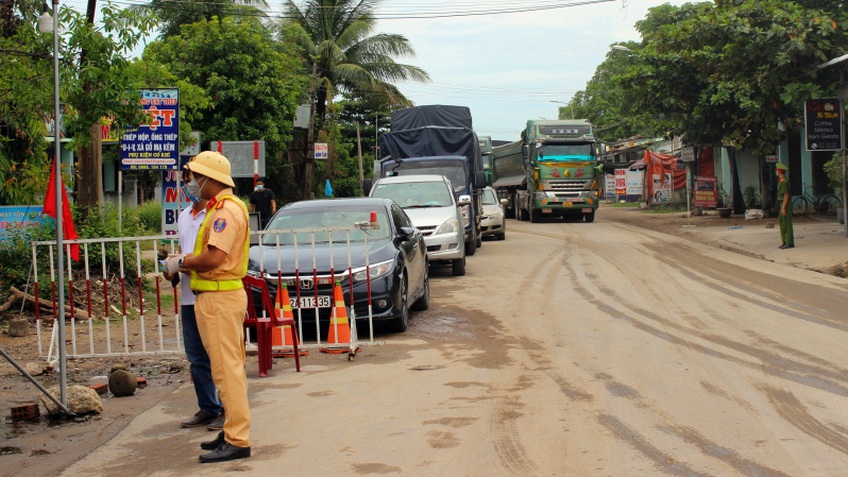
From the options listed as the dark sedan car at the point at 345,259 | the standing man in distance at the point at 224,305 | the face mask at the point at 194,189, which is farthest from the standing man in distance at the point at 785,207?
the standing man in distance at the point at 224,305

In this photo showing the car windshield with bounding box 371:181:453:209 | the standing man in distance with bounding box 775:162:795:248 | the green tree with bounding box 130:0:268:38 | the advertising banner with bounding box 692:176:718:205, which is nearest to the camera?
the car windshield with bounding box 371:181:453:209

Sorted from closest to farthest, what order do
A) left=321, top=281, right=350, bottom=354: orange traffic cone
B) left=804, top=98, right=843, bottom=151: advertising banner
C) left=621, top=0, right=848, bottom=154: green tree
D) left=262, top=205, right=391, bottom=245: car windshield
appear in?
left=321, top=281, right=350, bottom=354: orange traffic cone, left=262, top=205, right=391, bottom=245: car windshield, left=621, top=0, right=848, bottom=154: green tree, left=804, top=98, right=843, bottom=151: advertising banner

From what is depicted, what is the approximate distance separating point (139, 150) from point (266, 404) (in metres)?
8.71

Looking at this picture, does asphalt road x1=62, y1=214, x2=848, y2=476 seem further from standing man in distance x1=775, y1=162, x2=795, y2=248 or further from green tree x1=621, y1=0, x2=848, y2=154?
green tree x1=621, y1=0, x2=848, y2=154

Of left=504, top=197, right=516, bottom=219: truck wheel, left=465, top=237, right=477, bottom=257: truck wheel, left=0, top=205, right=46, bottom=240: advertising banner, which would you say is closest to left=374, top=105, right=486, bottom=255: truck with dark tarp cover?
left=465, top=237, right=477, bottom=257: truck wheel

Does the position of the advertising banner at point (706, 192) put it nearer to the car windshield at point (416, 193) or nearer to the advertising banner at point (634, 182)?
the car windshield at point (416, 193)

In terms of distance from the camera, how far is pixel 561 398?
7484mm

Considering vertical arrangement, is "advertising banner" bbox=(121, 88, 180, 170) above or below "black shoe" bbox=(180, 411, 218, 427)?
above

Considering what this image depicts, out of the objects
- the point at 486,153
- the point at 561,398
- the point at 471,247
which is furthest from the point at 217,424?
the point at 486,153

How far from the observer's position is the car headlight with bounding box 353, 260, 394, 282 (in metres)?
10.8

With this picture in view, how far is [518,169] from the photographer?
43625 millimetres

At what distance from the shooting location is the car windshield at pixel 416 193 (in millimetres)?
18516

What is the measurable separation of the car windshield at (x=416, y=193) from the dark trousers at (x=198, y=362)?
1166cm

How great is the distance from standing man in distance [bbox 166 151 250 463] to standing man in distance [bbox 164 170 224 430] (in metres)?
0.76
